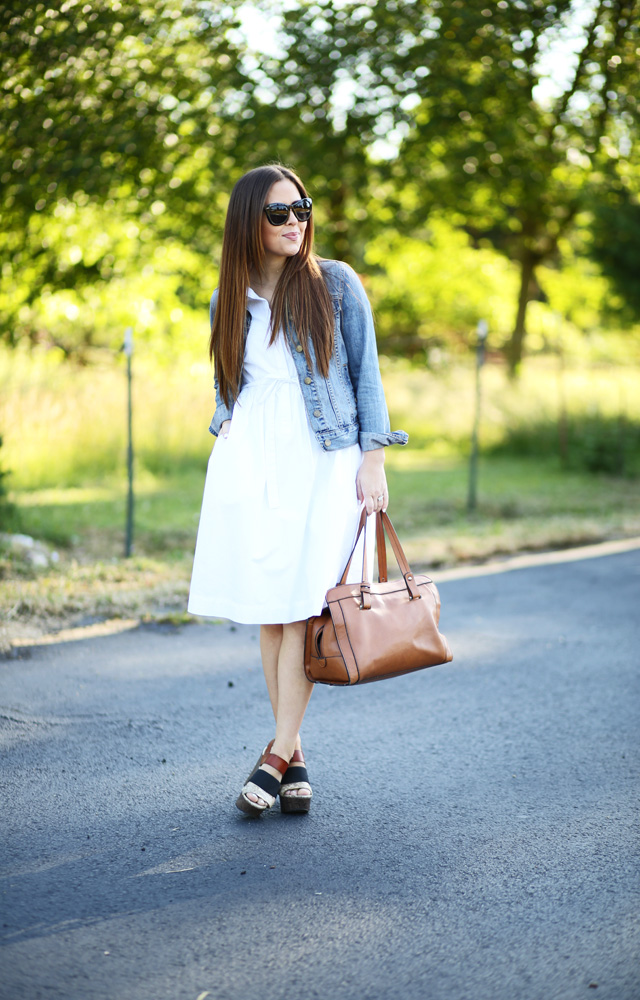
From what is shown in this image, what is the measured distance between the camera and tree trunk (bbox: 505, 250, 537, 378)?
16.6 meters

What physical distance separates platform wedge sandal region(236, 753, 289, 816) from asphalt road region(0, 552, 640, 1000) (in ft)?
0.20

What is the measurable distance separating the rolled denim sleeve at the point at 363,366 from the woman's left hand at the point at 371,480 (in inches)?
1.2

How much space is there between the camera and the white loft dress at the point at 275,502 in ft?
9.32

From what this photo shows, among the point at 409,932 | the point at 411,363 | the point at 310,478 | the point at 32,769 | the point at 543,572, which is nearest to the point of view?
the point at 409,932

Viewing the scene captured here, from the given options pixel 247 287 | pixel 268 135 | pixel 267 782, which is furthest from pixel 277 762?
pixel 268 135

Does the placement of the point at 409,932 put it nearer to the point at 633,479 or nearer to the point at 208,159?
the point at 633,479

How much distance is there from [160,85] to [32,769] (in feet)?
35.9

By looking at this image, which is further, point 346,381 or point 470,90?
point 470,90

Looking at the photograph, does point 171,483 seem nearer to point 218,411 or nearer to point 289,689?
point 218,411

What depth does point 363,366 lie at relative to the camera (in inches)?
115

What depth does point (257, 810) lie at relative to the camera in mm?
2871

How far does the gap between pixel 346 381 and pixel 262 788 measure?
1324mm

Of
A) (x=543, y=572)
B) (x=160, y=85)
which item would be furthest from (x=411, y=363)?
(x=543, y=572)

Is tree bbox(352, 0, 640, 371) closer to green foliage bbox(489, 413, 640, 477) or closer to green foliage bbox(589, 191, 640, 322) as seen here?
green foliage bbox(589, 191, 640, 322)
